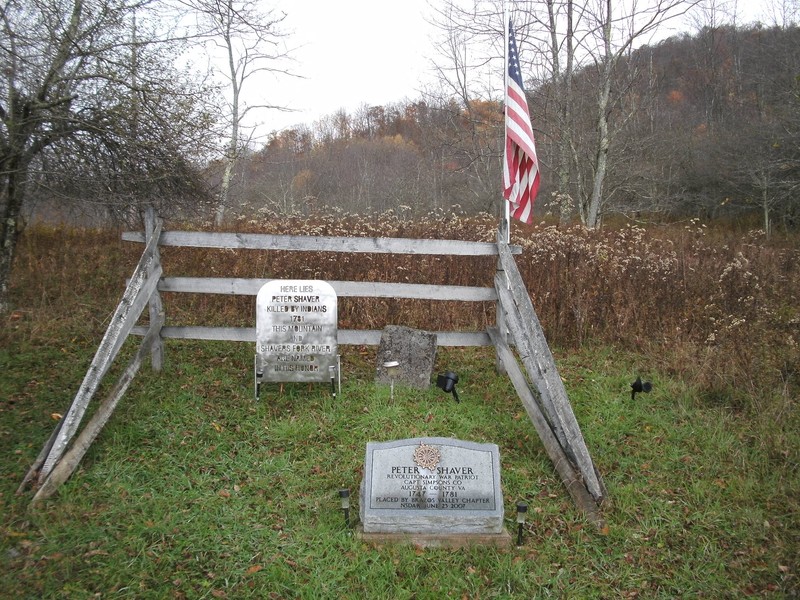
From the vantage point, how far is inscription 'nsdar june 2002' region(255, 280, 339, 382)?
233 inches

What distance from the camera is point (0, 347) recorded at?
22.8 ft

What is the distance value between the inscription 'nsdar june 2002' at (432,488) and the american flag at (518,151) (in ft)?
9.10

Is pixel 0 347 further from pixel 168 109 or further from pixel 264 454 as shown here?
pixel 264 454

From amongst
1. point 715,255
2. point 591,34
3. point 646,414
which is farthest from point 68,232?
point 591,34

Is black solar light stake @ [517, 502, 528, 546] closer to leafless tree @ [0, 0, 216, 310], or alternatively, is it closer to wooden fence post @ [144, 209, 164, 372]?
wooden fence post @ [144, 209, 164, 372]

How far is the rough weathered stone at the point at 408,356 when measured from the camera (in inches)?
245

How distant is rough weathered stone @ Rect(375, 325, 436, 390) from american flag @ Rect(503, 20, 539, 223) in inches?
62.3

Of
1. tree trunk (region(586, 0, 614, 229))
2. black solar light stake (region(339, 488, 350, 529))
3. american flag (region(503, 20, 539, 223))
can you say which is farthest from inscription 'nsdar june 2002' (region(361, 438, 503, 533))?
tree trunk (region(586, 0, 614, 229))

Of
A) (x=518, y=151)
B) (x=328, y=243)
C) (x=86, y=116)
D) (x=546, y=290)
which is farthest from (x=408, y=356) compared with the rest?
(x=86, y=116)

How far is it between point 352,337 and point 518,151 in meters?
2.56

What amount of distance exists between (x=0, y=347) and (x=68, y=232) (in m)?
4.05

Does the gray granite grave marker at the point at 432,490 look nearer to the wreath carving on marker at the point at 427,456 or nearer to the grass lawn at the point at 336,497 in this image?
the wreath carving on marker at the point at 427,456

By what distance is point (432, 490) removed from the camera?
410 cm

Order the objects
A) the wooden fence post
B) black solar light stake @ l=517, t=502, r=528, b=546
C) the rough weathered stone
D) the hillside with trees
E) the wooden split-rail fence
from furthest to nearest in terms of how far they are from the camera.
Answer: the hillside with trees < the rough weathered stone < the wooden fence post < the wooden split-rail fence < black solar light stake @ l=517, t=502, r=528, b=546
